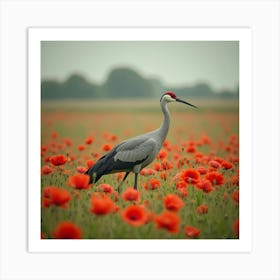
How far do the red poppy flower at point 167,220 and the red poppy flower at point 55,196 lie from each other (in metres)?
0.72

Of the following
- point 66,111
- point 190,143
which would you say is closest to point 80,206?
point 66,111

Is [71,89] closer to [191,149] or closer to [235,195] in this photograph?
[191,149]

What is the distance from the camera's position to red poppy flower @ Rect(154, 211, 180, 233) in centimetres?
388

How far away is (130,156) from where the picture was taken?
4.21 metres

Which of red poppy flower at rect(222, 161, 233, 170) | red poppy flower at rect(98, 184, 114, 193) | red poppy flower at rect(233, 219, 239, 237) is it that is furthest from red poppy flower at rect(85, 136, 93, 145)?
red poppy flower at rect(233, 219, 239, 237)

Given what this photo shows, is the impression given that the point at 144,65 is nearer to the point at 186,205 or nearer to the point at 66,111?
the point at 66,111

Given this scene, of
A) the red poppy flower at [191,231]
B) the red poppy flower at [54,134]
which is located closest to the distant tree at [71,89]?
the red poppy flower at [54,134]

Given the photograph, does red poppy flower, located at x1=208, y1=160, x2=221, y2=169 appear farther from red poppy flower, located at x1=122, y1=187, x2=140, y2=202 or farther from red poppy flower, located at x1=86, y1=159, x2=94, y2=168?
red poppy flower, located at x1=86, y1=159, x2=94, y2=168

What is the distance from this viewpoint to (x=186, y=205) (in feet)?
13.5

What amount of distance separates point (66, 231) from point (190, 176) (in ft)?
3.59

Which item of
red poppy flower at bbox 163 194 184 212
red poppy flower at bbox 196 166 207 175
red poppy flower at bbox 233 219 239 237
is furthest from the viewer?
red poppy flower at bbox 196 166 207 175
